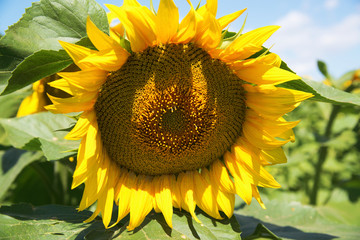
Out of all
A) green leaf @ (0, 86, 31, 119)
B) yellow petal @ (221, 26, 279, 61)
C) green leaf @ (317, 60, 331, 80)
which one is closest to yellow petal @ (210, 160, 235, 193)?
yellow petal @ (221, 26, 279, 61)

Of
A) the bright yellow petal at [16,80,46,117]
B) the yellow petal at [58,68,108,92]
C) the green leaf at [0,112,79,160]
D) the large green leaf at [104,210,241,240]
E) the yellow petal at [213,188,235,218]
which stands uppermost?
the yellow petal at [58,68,108,92]

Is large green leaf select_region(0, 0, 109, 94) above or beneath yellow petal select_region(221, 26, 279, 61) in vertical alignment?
above

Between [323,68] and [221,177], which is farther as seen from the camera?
[323,68]

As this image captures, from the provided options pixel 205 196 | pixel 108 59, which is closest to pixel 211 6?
pixel 108 59

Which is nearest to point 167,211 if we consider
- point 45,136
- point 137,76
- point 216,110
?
point 216,110

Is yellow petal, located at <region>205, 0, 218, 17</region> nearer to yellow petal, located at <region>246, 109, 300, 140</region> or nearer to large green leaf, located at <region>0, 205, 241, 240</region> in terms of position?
yellow petal, located at <region>246, 109, 300, 140</region>

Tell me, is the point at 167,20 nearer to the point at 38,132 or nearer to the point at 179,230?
the point at 179,230

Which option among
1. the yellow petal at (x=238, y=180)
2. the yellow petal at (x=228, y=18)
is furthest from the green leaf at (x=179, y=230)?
the yellow petal at (x=228, y=18)

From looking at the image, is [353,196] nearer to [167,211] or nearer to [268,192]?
[268,192]

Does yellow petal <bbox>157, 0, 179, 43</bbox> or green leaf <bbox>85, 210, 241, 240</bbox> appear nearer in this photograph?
yellow petal <bbox>157, 0, 179, 43</bbox>

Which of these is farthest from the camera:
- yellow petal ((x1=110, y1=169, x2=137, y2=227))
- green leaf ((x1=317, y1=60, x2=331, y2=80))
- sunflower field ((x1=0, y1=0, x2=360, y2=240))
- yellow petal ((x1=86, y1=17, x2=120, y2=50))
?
green leaf ((x1=317, y1=60, x2=331, y2=80))
